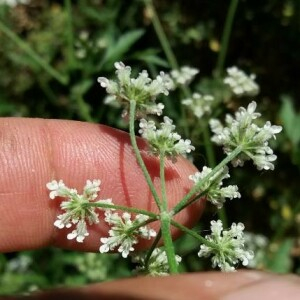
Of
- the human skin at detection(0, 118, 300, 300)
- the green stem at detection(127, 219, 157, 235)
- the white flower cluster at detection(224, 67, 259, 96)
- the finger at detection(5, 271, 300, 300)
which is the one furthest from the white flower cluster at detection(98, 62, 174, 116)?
the white flower cluster at detection(224, 67, 259, 96)

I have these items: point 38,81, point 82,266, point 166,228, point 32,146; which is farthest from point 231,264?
point 38,81

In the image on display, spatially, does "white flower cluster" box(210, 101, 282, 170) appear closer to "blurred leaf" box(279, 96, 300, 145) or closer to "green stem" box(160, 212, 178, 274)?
"green stem" box(160, 212, 178, 274)

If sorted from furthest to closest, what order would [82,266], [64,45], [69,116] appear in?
[64,45] < [69,116] < [82,266]

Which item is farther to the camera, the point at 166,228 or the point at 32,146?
the point at 32,146

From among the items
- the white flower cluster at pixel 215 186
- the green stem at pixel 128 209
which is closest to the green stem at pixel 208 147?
the white flower cluster at pixel 215 186

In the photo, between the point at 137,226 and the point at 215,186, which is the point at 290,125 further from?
the point at 137,226

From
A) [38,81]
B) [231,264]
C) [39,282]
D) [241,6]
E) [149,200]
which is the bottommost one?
[39,282]

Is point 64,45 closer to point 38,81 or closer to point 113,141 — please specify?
point 38,81

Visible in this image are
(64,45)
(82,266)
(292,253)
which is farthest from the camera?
(64,45)
